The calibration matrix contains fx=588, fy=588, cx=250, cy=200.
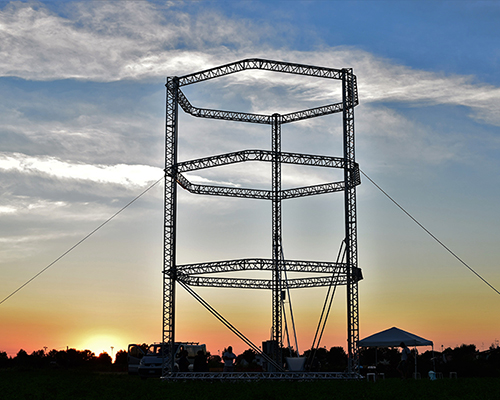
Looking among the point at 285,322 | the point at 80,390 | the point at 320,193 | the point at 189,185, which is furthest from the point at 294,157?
the point at 80,390

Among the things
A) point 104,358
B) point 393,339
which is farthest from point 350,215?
point 104,358

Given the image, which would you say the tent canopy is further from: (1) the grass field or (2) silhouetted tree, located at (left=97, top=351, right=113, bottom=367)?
(2) silhouetted tree, located at (left=97, top=351, right=113, bottom=367)

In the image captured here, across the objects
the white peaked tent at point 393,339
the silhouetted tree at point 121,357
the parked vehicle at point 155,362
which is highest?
the white peaked tent at point 393,339

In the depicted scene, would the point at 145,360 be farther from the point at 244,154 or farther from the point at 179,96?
the point at 179,96

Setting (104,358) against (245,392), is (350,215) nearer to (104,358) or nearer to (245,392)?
(245,392)

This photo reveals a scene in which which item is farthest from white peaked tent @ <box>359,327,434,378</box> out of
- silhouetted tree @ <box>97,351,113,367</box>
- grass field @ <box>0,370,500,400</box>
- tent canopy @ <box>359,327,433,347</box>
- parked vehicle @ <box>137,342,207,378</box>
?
silhouetted tree @ <box>97,351,113,367</box>

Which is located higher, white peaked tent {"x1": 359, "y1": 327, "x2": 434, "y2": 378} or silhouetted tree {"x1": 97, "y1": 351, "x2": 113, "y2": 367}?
white peaked tent {"x1": 359, "y1": 327, "x2": 434, "y2": 378}

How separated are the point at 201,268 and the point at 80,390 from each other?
15.1m

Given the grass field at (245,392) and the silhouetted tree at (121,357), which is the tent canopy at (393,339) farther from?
the silhouetted tree at (121,357)

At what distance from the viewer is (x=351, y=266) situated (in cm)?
3042

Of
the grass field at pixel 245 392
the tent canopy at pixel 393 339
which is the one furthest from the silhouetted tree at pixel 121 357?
the grass field at pixel 245 392

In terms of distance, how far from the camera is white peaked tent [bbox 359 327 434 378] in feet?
85.1

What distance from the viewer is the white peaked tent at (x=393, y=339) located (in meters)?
25.9

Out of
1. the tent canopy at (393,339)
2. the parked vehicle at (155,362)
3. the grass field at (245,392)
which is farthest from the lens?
the parked vehicle at (155,362)
